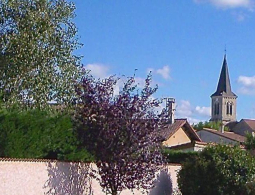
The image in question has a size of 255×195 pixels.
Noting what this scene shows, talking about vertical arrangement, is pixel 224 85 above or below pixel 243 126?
above

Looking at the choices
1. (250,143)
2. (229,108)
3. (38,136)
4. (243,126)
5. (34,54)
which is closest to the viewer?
(38,136)

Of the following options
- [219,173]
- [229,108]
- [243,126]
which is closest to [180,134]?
[219,173]

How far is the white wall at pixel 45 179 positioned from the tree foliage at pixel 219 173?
3278 millimetres

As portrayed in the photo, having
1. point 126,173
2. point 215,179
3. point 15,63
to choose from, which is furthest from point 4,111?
point 215,179

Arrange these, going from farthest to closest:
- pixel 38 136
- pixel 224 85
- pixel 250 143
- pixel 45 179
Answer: pixel 224 85 → pixel 250 143 → pixel 38 136 → pixel 45 179

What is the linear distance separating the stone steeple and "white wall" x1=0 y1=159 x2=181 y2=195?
445 ft

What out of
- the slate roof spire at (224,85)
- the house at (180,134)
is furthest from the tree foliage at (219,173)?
the slate roof spire at (224,85)

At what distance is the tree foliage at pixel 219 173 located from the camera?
72.3 feet

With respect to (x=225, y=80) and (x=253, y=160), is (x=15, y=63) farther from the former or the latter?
(x=225, y=80)

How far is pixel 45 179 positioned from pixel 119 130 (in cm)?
272

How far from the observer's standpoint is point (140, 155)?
59.0 feet

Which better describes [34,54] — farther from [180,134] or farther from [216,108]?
[216,108]

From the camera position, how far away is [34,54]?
22.0 meters

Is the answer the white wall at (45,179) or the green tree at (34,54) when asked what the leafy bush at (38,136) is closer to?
the white wall at (45,179)
